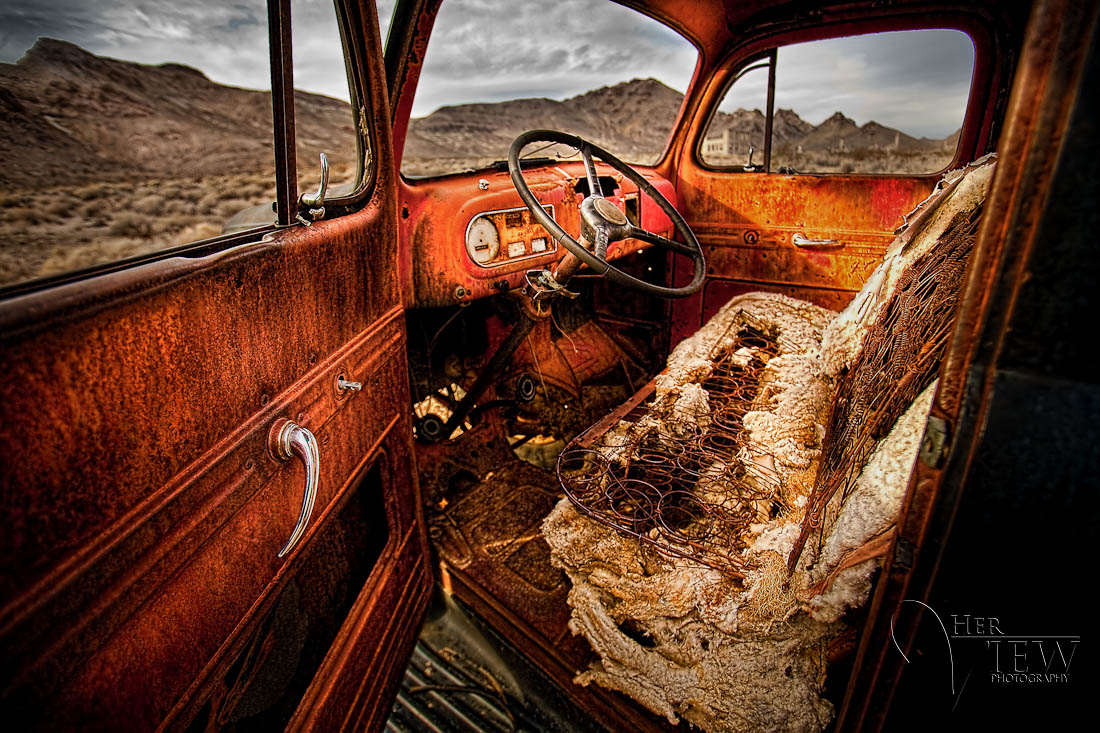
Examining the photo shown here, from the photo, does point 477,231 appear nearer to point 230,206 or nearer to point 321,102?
point 321,102

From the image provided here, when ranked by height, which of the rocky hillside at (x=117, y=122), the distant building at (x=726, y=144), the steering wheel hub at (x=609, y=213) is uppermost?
the distant building at (x=726, y=144)

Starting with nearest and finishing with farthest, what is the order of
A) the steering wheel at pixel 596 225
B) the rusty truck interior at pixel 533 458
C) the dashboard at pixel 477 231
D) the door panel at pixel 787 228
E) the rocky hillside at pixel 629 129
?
the rusty truck interior at pixel 533 458 → the steering wheel at pixel 596 225 → the dashboard at pixel 477 231 → the door panel at pixel 787 228 → the rocky hillside at pixel 629 129

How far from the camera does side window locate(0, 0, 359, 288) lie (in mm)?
602

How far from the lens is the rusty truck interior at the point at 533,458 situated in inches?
19.3

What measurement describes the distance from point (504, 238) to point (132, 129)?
4.70 ft

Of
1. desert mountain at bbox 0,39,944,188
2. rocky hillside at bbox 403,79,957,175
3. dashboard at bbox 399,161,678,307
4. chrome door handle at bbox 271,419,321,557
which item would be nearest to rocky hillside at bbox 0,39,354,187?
desert mountain at bbox 0,39,944,188

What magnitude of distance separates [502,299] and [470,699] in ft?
4.80

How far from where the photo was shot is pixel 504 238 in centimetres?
211

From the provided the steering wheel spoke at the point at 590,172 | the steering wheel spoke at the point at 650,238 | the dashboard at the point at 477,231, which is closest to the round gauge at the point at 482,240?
the dashboard at the point at 477,231

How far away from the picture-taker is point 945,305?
1045 millimetres

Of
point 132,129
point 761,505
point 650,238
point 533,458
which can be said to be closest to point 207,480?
point 132,129

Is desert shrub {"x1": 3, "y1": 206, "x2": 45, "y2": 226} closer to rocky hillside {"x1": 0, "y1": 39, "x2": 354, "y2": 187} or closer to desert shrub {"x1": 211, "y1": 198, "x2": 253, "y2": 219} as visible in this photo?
rocky hillside {"x1": 0, "y1": 39, "x2": 354, "y2": 187}

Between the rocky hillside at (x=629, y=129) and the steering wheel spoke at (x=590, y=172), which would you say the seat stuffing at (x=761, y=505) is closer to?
the steering wheel spoke at (x=590, y=172)

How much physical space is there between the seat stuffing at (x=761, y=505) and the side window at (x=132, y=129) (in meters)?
1.07
